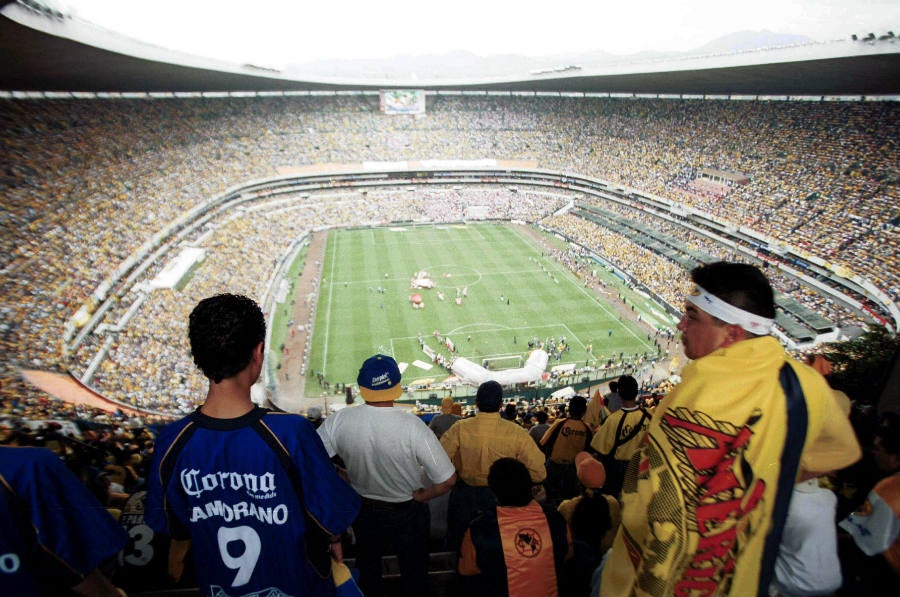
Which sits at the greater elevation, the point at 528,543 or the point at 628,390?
the point at 528,543

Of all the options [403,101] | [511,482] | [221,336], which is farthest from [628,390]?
[403,101]

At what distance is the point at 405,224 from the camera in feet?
149

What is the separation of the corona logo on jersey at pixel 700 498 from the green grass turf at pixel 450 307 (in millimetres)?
20479

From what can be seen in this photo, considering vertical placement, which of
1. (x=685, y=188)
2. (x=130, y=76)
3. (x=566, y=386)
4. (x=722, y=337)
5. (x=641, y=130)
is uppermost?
(x=130, y=76)

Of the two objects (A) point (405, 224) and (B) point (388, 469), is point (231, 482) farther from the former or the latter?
(A) point (405, 224)

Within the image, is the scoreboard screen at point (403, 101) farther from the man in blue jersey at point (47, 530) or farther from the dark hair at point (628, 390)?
the man in blue jersey at point (47, 530)

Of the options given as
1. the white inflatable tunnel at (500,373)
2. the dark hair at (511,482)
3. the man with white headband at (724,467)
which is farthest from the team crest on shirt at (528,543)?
the white inflatable tunnel at (500,373)

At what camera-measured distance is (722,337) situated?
2039 millimetres

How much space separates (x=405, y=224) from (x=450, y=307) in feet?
59.7

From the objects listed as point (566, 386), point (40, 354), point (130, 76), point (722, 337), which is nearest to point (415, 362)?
point (566, 386)

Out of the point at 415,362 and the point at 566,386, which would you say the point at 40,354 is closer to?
the point at 415,362

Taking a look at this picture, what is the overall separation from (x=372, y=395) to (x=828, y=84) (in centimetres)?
4086

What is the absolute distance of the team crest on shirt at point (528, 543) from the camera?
2.58m

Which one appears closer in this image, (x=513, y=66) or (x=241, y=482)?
(x=241, y=482)
